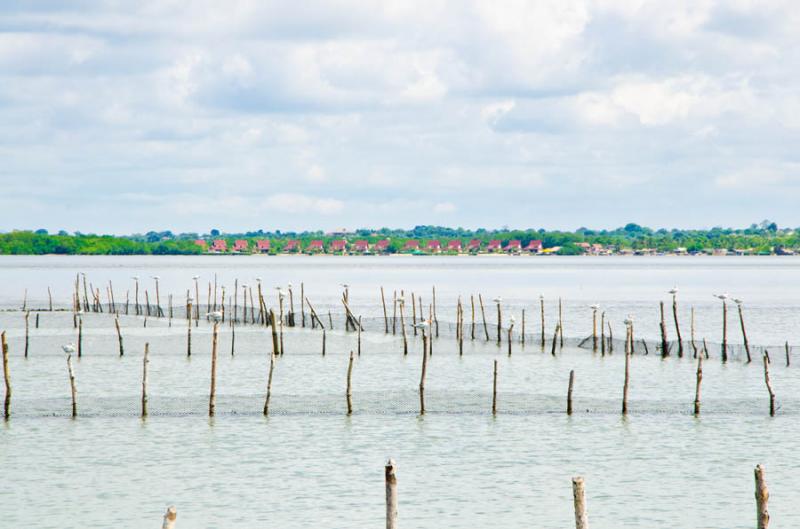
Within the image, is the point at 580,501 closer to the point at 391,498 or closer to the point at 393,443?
the point at 391,498

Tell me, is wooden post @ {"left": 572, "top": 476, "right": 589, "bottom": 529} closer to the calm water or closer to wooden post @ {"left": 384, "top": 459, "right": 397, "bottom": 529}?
wooden post @ {"left": 384, "top": 459, "right": 397, "bottom": 529}

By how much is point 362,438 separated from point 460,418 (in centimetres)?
447

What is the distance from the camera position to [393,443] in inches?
1216

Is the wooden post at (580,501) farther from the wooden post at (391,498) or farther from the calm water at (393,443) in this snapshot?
the calm water at (393,443)

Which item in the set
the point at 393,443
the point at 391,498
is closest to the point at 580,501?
the point at 391,498

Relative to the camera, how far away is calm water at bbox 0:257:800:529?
958 inches

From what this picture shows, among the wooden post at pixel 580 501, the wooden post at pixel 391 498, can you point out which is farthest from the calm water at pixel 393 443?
the wooden post at pixel 580 501

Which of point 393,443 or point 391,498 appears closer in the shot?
point 391,498

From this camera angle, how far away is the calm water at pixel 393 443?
79.8ft

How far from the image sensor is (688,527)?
75.6 feet

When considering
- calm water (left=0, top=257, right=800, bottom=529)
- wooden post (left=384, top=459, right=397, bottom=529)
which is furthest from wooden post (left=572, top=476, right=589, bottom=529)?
calm water (left=0, top=257, right=800, bottom=529)

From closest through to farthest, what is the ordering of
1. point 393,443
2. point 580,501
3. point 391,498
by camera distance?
point 580,501 < point 391,498 < point 393,443

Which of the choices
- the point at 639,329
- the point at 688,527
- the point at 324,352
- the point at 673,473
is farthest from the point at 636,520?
the point at 639,329

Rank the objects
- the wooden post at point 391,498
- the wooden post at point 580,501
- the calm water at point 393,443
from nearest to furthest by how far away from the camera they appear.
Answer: the wooden post at point 580,501, the wooden post at point 391,498, the calm water at point 393,443
